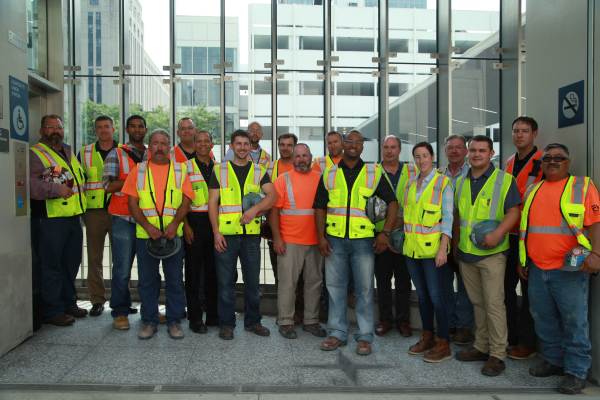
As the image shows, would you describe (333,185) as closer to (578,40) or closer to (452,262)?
(452,262)

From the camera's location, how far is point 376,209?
3.61m

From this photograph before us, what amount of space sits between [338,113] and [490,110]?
222cm

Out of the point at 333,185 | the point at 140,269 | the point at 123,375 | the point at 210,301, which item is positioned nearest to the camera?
the point at 123,375

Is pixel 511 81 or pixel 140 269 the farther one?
pixel 511 81

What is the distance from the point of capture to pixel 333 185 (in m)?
3.75

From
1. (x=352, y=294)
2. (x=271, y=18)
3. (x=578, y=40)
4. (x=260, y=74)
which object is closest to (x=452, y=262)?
(x=352, y=294)

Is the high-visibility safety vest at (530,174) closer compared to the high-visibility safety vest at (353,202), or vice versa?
the high-visibility safety vest at (530,174)

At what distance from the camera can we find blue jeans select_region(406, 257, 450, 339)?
3.53 meters

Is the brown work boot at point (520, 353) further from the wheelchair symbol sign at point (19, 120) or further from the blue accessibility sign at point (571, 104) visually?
the wheelchair symbol sign at point (19, 120)

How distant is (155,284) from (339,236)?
1835 millimetres

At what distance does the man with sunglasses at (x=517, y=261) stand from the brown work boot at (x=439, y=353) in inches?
22.0

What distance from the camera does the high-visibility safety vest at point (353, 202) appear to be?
368 centimetres

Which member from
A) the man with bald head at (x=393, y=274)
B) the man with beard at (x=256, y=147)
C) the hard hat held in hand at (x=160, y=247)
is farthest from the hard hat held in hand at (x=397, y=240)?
the hard hat held in hand at (x=160, y=247)

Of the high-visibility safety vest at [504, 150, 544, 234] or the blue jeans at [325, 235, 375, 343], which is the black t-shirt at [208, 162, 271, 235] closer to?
the blue jeans at [325, 235, 375, 343]
